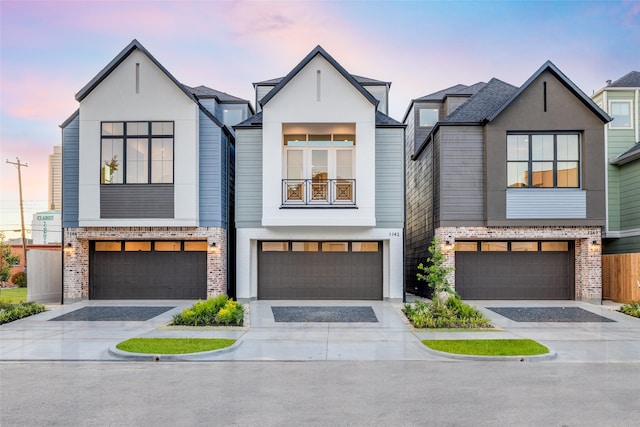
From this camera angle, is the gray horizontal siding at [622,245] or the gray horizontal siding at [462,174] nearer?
the gray horizontal siding at [462,174]

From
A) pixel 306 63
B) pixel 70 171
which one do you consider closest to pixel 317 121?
pixel 306 63

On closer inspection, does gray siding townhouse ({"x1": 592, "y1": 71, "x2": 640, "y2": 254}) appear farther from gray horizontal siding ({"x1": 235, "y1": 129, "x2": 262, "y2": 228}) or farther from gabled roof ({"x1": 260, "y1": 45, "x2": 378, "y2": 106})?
gray horizontal siding ({"x1": 235, "y1": 129, "x2": 262, "y2": 228})

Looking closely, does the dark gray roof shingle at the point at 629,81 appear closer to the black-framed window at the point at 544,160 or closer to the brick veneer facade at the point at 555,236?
the black-framed window at the point at 544,160

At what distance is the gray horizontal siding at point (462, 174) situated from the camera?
16.9 m

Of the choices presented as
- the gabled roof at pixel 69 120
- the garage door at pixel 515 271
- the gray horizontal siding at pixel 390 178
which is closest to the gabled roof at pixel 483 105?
the gray horizontal siding at pixel 390 178

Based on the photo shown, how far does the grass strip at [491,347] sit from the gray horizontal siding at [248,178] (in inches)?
354

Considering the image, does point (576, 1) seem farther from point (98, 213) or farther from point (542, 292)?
point (98, 213)

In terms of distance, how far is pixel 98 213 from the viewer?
16719 mm

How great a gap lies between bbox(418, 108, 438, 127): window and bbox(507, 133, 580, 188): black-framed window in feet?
19.8

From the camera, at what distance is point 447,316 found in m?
12.6

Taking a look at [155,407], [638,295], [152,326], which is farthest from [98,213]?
[638,295]

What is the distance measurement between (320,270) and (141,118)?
8505mm

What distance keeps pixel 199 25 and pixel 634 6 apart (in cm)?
1710

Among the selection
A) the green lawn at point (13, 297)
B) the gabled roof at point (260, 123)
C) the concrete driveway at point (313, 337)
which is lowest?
the green lawn at point (13, 297)
